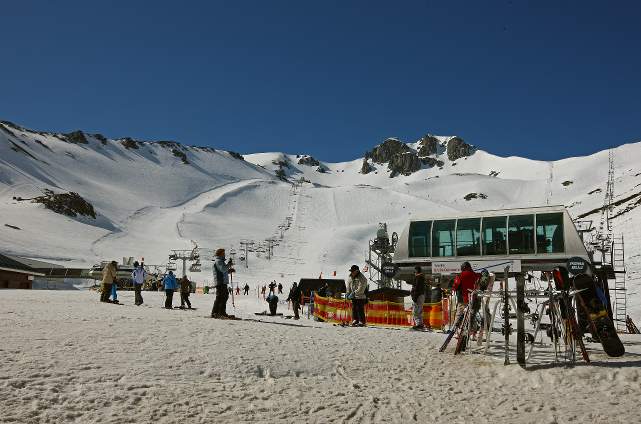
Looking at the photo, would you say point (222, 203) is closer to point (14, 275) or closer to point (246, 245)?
point (246, 245)

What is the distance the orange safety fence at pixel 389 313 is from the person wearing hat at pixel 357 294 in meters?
1.81

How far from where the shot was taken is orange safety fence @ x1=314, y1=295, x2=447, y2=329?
1608cm

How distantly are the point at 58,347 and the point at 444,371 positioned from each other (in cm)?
588

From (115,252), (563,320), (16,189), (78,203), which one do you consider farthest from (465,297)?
(16,189)

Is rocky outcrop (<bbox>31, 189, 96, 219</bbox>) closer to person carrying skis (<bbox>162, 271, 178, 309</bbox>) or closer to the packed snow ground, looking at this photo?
person carrying skis (<bbox>162, 271, 178, 309</bbox>)

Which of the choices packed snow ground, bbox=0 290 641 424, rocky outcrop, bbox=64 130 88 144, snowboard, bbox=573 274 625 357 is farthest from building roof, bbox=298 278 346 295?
rocky outcrop, bbox=64 130 88 144

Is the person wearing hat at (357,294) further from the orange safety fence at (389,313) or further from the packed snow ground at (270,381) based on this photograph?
the packed snow ground at (270,381)

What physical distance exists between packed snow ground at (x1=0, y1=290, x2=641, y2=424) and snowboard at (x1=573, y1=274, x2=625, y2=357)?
0.97 ft

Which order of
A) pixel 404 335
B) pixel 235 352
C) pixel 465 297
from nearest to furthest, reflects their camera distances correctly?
pixel 235 352, pixel 465 297, pixel 404 335

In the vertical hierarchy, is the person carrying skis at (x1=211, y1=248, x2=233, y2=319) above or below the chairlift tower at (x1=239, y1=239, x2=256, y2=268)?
below

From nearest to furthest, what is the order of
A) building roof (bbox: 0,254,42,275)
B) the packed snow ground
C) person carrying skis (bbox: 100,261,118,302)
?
the packed snow ground, person carrying skis (bbox: 100,261,118,302), building roof (bbox: 0,254,42,275)

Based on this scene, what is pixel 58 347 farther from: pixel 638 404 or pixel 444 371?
pixel 638 404

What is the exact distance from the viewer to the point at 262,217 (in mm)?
121625

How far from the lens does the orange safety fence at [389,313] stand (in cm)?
1608
